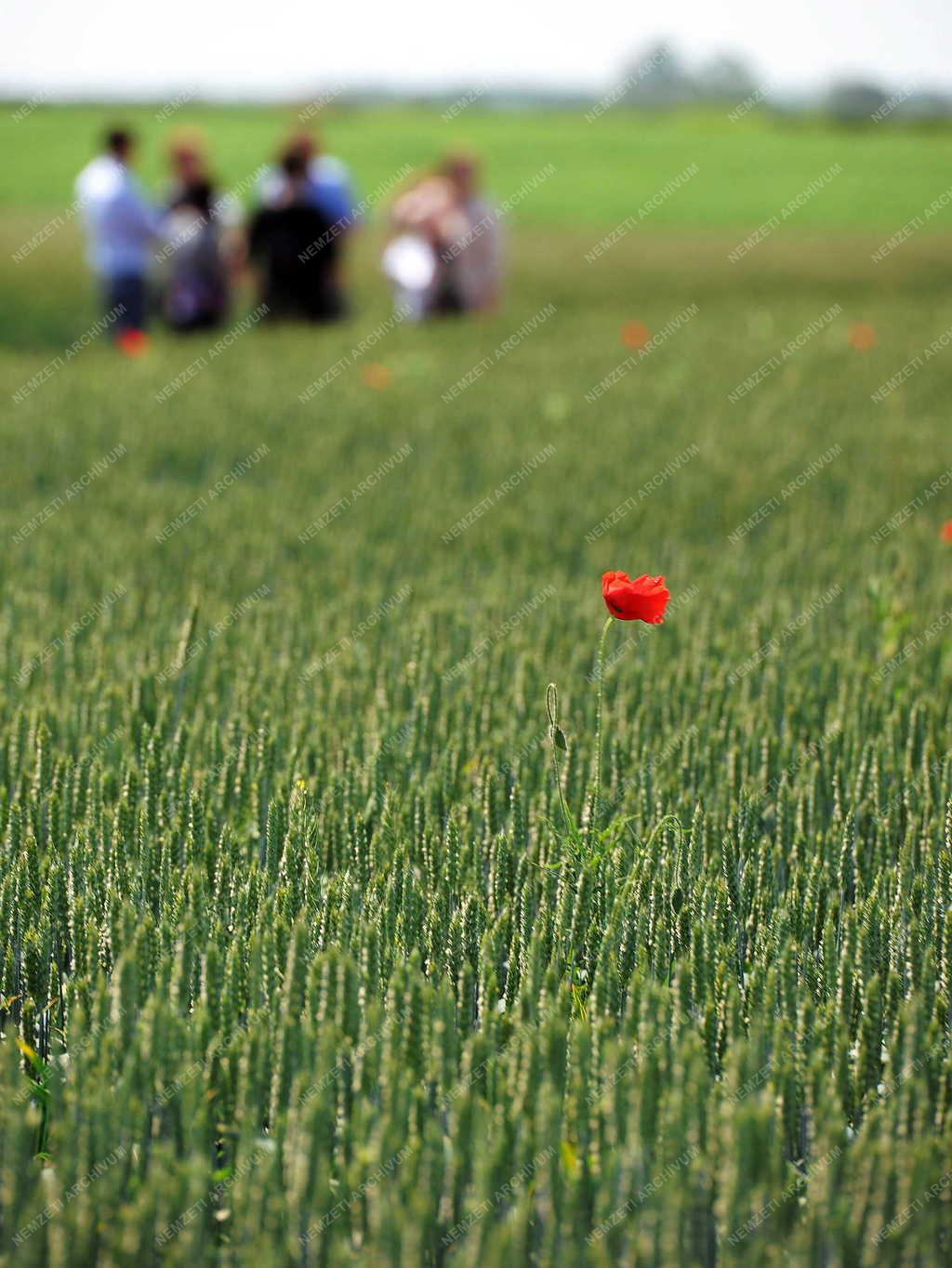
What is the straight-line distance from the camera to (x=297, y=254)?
13.1m

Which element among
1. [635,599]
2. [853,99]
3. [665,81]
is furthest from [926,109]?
[635,599]

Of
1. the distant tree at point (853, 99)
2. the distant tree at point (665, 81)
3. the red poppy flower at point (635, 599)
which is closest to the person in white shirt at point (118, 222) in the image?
the red poppy flower at point (635, 599)

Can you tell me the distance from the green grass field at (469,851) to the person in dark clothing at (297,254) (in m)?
5.17

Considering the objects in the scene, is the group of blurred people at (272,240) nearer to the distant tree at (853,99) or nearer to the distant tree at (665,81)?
the distant tree at (853,99)

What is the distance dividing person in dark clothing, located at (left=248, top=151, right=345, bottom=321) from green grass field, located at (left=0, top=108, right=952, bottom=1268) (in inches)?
204

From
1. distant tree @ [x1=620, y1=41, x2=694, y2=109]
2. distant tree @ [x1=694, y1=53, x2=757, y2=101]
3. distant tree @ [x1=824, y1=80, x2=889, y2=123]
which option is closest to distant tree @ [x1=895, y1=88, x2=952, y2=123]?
distant tree @ [x1=824, y1=80, x2=889, y2=123]

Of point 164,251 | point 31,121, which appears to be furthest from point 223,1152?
point 31,121

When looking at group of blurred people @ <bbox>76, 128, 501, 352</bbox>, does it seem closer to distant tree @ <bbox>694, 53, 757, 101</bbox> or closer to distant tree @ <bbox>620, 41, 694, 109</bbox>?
distant tree @ <bbox>620, 41, 694, 109</bbox>

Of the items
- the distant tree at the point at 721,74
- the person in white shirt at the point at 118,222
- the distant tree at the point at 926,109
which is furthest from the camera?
the distant tree at the point at 721,74

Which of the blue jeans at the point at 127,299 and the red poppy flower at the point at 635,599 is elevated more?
the blue jeans at the point at 127,299

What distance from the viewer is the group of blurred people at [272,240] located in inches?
447

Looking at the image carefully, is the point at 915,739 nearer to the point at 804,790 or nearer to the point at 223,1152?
the point at 804,790

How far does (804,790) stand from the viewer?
3.17m

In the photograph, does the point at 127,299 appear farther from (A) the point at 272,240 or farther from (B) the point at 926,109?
(B) the point at 926,109
